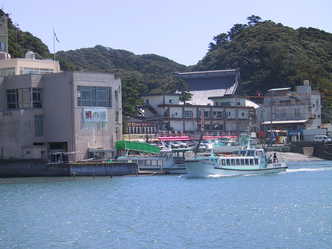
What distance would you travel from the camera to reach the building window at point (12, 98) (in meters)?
89.6

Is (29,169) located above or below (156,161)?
below

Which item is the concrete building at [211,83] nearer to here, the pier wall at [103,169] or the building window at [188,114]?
the building window at [188,114]

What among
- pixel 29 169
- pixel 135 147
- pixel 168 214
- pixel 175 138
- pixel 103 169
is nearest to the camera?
pixel 168 214

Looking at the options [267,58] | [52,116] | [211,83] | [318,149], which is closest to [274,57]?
[267,58]

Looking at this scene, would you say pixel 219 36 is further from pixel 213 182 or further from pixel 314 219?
pixel 314 219

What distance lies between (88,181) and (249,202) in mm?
24518

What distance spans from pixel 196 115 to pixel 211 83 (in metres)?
31.7

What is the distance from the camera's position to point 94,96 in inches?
3538

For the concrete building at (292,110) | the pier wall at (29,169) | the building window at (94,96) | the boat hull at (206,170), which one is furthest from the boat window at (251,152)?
the concrete building at (292,110)

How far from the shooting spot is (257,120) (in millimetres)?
141250

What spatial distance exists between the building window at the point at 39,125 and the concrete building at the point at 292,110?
56.3m

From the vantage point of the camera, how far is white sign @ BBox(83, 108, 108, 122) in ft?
289

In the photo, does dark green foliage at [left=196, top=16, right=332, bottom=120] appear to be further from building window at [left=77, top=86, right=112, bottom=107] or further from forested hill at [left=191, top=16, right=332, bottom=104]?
building window at [left=77, top=86, right=112, bottom=107]

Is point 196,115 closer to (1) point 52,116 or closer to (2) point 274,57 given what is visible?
(2) point 274,57
